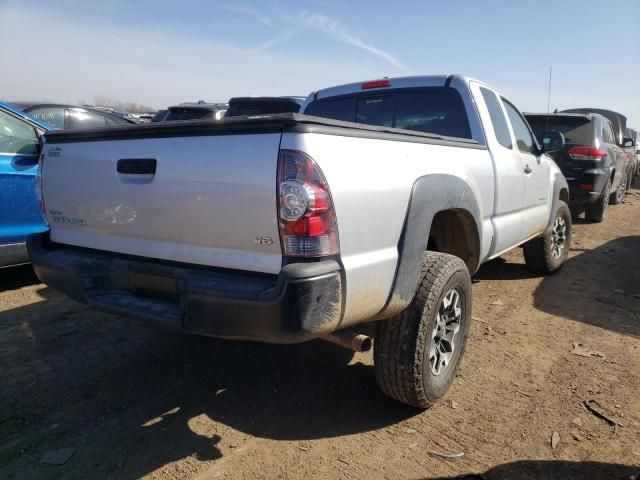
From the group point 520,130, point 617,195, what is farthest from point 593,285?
point 617,195

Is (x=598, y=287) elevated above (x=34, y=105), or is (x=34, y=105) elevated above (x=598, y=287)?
(x=34, y=105)

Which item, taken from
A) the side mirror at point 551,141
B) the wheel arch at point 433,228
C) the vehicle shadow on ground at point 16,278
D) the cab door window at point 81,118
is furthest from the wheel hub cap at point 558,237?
the cab door window at point 81,118

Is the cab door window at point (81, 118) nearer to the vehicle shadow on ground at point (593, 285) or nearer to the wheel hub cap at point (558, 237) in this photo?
the vehicle shadow on ground at point (593, 285)

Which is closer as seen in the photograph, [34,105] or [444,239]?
[444,239]

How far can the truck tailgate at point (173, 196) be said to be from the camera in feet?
6.48

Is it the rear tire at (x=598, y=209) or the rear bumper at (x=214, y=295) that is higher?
the rear bumper at (x=214, y=295)

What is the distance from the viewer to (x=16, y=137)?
15.0 ft

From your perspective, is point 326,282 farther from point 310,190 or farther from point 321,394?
point 321,394

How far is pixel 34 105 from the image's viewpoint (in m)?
7.89

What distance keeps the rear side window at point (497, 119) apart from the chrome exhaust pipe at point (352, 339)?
89.6 inches

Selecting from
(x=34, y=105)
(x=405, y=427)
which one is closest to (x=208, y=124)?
(x=405, y=427)

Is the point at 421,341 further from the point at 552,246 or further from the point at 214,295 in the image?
the point at 552,246

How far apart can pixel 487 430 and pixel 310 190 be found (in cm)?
165

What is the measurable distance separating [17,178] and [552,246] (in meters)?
5.52
